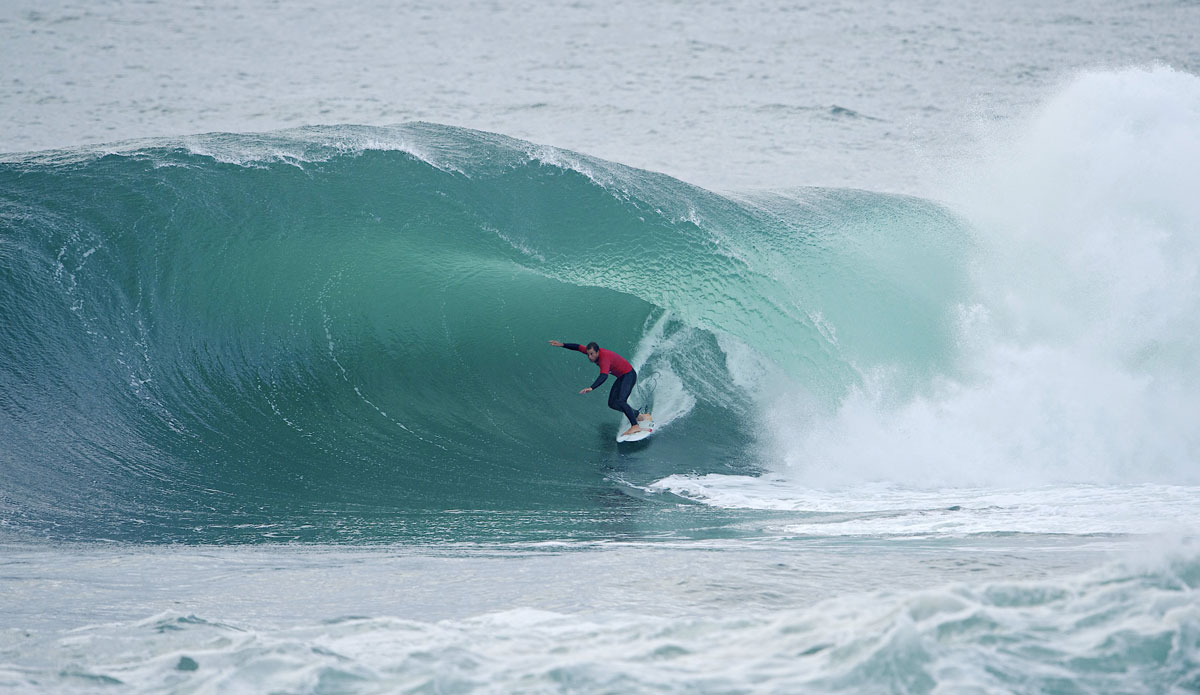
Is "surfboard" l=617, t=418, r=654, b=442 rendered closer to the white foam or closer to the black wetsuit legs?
the black wetsuit legs

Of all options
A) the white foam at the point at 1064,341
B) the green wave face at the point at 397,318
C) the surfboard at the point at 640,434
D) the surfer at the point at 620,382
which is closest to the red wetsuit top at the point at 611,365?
the surfer at the point at 620,382

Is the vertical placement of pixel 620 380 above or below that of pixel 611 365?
below

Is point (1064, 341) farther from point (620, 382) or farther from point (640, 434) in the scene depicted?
point (620, 382)

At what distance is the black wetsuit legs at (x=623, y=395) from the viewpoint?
25.6ft

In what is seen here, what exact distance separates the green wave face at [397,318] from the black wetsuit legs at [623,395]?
29 cm

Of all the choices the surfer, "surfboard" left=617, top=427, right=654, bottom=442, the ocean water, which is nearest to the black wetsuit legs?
the surfer

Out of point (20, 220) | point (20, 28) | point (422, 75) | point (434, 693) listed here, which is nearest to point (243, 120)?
point (422, 75)

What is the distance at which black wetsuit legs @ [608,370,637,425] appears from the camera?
7816 mm

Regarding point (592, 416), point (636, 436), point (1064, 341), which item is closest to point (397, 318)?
point (592, 416)

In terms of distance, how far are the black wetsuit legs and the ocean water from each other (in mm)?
266

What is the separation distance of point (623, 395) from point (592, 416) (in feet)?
1.74

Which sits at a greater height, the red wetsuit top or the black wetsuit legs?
the red wetsuit top

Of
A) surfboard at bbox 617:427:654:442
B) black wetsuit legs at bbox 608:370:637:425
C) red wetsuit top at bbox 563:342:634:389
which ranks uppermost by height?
red wetsuit top at bbox 563:342:634:389

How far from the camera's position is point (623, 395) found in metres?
7.84
